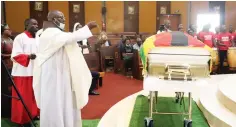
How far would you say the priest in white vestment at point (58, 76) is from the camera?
298cm

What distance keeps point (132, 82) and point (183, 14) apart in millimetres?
5967

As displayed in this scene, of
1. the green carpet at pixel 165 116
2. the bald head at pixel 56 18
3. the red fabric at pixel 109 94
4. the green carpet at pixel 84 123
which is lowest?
the red fabric at pixel 109 94

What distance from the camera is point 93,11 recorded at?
41.2ft

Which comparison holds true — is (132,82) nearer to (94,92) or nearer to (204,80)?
(94,92)

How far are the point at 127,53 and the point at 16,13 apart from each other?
577 cm

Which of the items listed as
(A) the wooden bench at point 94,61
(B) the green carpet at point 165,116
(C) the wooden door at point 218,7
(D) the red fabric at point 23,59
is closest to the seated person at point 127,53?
(A) the wooden bench at point 94,61

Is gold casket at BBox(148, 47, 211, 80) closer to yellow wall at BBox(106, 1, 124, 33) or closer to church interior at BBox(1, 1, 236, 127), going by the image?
church interior at BBox(1, 1, 236, 127)

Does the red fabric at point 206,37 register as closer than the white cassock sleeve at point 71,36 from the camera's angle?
No

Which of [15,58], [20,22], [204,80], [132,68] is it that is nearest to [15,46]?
[15,58]

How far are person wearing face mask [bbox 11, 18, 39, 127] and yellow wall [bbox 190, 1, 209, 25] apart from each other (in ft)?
31.3

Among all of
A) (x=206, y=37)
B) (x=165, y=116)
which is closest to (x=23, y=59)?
(x=165, y=116)

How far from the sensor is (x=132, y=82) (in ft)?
24.2

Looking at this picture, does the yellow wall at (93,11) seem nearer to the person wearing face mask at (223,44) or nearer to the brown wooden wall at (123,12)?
the brown wooden wall at (123,12)

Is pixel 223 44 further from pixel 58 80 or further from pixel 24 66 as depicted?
pixel 58 80
